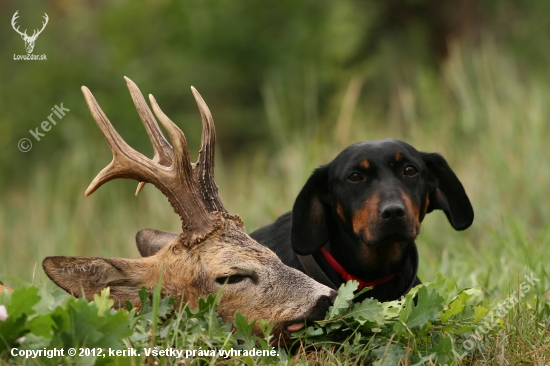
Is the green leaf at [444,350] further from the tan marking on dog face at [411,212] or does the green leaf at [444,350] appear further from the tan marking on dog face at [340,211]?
the tan marking on dog face at [340,211]

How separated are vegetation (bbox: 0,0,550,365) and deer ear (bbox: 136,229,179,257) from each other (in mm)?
747

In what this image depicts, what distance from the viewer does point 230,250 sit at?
415cm

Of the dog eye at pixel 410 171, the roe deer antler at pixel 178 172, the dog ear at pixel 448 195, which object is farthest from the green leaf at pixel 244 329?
the dog ear at pixel 448 195

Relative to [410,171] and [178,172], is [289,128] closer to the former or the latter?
[410,171]

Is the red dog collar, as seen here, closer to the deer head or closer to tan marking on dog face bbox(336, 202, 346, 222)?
tan marking on dog face bbox(336, 202, 346, 222)

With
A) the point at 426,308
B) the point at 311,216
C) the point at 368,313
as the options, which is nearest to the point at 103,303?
the point at 368,313

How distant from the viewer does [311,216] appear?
5.16 m

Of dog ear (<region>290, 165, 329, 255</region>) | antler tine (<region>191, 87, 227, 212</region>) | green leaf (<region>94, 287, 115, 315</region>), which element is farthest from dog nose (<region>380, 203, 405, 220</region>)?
green leaf (<region>94, 287, 115, 315</region>)

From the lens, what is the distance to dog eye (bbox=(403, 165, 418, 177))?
5.04 meters

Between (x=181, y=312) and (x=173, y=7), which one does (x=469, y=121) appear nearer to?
(x=181, y=312)

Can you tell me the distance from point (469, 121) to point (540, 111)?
790mm

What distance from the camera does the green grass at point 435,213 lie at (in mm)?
7266

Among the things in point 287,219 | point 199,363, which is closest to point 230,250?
point 199,363

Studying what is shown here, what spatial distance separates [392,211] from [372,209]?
0.56ft
